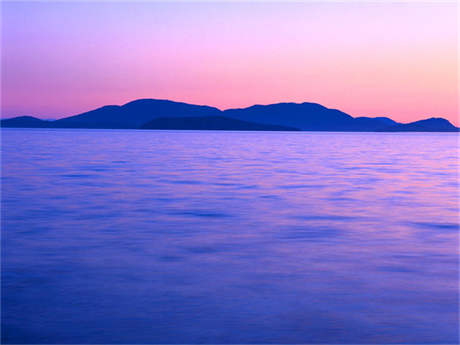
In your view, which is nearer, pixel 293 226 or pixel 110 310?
pixel 110 310

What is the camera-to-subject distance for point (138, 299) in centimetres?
588

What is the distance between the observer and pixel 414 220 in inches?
433

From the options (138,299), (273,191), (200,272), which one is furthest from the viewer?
(273,191)

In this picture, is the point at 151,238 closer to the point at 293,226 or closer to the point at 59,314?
the point at 293,226

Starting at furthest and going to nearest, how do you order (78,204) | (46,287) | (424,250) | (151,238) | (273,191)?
1. (273,191)
2. (78,204)
3. (151,238)
4. (424,250)
5. (46,287)

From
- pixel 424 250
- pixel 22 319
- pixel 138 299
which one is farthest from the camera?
pixel 424 250

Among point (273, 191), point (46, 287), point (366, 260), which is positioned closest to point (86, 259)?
point (46, 287)

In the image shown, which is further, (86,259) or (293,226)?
(293,226)

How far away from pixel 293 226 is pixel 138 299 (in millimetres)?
4901

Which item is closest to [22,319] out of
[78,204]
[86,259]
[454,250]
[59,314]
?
[59,314]

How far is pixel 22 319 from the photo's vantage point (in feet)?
17.3

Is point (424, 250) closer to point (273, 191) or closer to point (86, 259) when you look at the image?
point (86, 259)

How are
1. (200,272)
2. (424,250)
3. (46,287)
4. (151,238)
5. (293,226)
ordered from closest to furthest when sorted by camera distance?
(46,287), (200,272), (424,250), (151,238), (293,226)

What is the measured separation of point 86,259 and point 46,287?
52.1 inches
